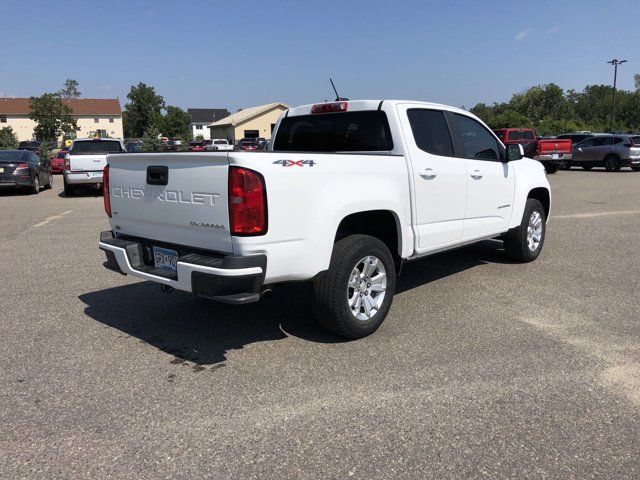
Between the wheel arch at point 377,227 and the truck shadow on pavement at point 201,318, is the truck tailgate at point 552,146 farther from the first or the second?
the wheel arch at point 377,227

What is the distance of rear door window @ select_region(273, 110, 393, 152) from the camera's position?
491 cm

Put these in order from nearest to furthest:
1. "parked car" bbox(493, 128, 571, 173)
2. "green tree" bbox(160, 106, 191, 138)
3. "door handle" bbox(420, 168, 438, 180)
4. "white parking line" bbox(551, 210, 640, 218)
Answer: "door handle" bbox(420, 168, 438, 180) < "white parking line" bbox(551, 210, 640, 218) < "parked car" bbox(493, 128, 571, 173) < "green tree" bbox(160, 106, 191, 138)

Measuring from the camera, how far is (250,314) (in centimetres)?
506

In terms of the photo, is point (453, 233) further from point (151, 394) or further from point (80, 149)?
point (80, 149)

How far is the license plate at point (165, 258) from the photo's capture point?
4005 millimetres

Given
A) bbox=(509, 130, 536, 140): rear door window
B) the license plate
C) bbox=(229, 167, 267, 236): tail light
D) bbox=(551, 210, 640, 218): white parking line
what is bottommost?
bbox=(551, 210, 640, 218): white parking line

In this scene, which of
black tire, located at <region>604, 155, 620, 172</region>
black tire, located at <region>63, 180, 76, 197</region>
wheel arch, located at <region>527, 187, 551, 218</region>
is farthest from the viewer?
black tire, located at <region>604, 155, 620, 172</region>

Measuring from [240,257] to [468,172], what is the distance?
297cm

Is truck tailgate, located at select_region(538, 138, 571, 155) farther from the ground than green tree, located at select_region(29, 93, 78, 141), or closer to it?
closer to it

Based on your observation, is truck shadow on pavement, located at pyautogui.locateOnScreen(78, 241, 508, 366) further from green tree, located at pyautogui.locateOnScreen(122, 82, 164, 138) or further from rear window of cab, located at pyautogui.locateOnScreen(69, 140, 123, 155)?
green tree, located at pyautogui.locateOnScreen(122, 82, 164, 138)

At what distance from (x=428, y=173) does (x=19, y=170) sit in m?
15.3

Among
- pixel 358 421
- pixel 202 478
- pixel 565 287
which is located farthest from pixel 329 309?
pixel 565 287

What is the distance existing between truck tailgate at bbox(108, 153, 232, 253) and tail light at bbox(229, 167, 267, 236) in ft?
0.21

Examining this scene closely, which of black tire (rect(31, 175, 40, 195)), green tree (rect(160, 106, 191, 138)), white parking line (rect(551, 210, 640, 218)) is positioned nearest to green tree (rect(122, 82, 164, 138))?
green tree (rect(160, 106, 191, 138))
